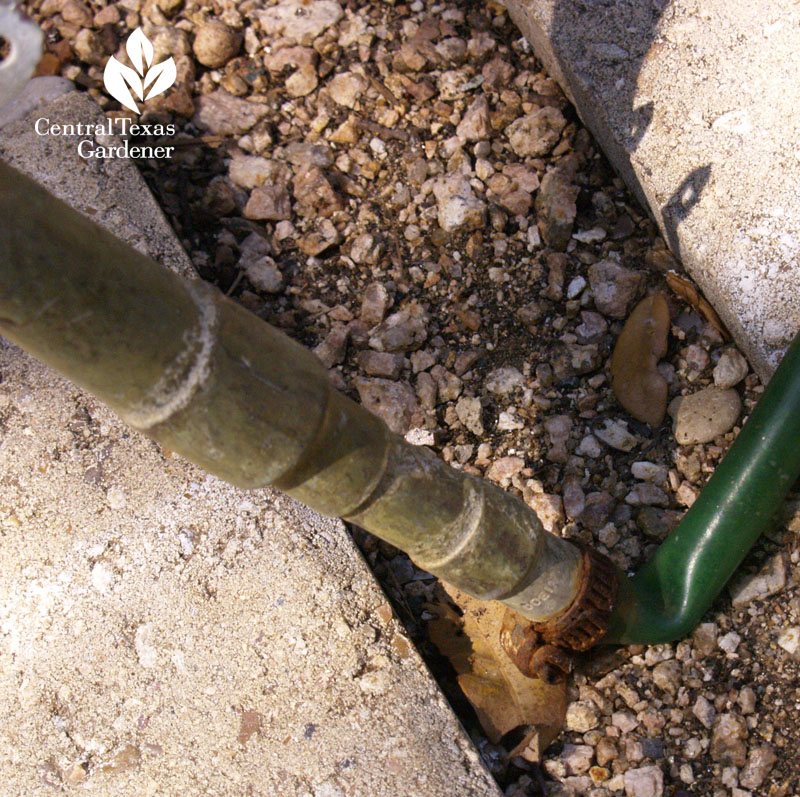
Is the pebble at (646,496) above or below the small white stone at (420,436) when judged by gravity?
above

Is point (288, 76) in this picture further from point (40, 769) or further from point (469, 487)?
point (40, 769)

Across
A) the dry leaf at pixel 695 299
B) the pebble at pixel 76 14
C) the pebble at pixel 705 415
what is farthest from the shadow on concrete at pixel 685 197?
the pebble at pixel 76 14

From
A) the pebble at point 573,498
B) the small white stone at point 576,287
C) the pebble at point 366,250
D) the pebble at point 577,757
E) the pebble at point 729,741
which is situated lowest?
the pebble at point 577,757

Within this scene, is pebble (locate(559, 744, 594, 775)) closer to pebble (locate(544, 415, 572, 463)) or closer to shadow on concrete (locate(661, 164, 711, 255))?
pebble (locate(544, 415, 572, 463))

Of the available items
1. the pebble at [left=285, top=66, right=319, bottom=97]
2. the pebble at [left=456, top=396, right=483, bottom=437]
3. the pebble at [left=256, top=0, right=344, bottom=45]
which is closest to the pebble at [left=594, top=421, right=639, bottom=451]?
the pebble at [left=456, top=396, right=483, bottom=437]

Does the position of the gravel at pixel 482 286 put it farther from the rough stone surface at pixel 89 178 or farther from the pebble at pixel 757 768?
the rough stone surface at pixel 89 178

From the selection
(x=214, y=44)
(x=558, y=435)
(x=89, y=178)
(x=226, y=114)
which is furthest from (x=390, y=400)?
(x=214, y=44)

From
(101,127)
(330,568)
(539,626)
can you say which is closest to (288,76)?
(101,127)
